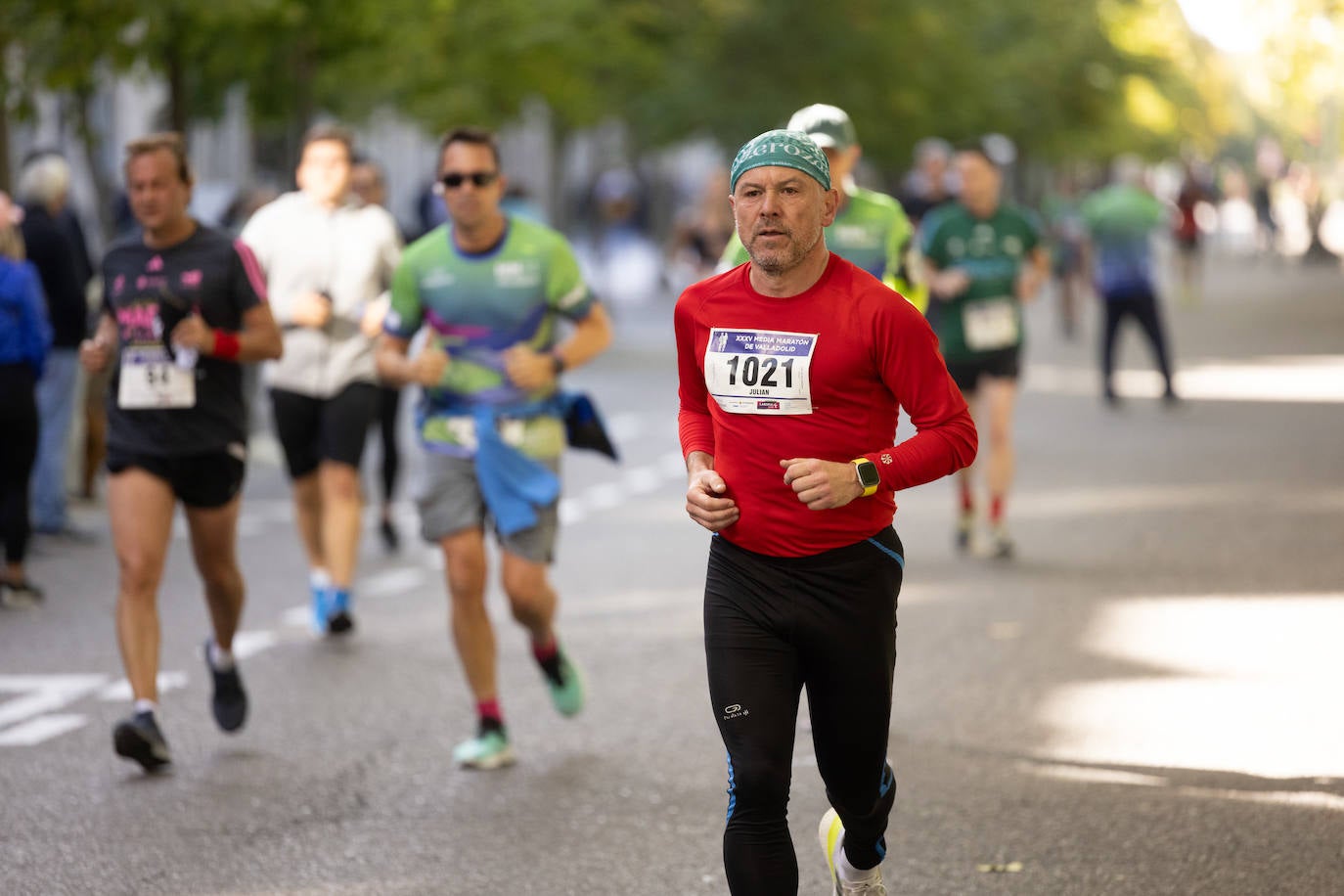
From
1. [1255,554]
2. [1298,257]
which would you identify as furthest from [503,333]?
[1298,257]

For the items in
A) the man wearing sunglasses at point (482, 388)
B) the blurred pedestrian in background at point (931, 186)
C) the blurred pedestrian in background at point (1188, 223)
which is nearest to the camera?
the man wearing sunglasses at point (482, 388)

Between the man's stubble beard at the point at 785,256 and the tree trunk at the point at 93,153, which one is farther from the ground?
the man's stubble beard at the point at 785,256

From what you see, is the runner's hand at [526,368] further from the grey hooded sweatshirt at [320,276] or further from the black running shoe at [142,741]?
the grey hooded sweatshirt at [320,276]

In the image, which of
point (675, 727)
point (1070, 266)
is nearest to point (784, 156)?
point (675, 727)

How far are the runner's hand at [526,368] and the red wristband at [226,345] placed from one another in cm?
90

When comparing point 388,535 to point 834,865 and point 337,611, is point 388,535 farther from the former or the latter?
point 834,865

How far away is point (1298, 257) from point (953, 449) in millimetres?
55463

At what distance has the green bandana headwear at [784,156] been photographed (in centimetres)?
482

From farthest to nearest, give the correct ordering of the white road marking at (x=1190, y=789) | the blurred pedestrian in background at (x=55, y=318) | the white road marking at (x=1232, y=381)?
the white road marking at (x=1232, y=381)
the blurred pedestrian in background at (x=55, y=318)
the white road marking at (x=1190, y=789)

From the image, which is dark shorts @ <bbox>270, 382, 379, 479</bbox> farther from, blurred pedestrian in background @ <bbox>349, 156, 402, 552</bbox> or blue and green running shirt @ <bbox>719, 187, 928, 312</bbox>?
blue and green running shirt @ <bbox>719, 187, 928, 312</bbox>

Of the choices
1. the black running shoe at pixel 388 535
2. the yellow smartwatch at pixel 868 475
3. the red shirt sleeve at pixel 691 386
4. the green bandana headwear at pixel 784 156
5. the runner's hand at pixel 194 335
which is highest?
the green bandana headwear at pixel 784 156

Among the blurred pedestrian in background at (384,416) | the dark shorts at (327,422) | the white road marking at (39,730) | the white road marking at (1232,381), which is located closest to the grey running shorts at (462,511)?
the white road marking at (39,730)

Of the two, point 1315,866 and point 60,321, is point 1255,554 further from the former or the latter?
point 60,321

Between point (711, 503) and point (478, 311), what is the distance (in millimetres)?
2673
